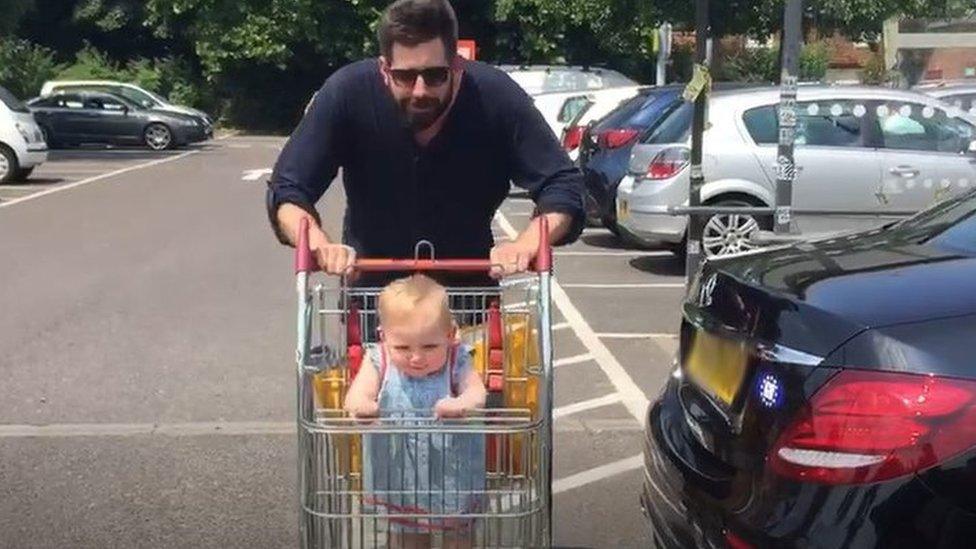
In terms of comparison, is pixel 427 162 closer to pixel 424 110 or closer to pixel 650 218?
pixel 424 110

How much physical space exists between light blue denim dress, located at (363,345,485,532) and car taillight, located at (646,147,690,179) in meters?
9.29

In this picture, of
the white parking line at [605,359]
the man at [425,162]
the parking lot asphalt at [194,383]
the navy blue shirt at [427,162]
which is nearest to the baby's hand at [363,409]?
the man at [425,162]

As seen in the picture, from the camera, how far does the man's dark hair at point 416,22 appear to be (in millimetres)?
3670

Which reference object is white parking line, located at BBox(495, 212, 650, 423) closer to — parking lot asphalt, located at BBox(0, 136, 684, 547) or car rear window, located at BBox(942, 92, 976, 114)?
parking lot asphalt, located at BBox(0, 136, 684, 547)

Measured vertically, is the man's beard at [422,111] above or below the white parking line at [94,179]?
above

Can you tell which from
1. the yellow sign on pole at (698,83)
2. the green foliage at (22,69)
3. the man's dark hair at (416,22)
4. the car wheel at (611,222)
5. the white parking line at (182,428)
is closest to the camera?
the man's dark hair at (416,22)

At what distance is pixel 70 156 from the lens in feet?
99.4

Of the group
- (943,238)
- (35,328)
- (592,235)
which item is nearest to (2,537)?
(943,238)

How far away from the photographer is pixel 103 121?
107ft

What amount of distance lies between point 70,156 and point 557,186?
27.9m

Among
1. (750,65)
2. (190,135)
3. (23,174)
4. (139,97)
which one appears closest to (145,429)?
(23,174)

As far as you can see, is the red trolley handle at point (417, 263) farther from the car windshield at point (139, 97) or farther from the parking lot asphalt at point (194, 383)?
the car windshield at point (139, 97)

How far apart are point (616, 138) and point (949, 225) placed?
10023 mm

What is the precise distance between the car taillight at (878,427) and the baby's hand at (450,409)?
76 centimetres
